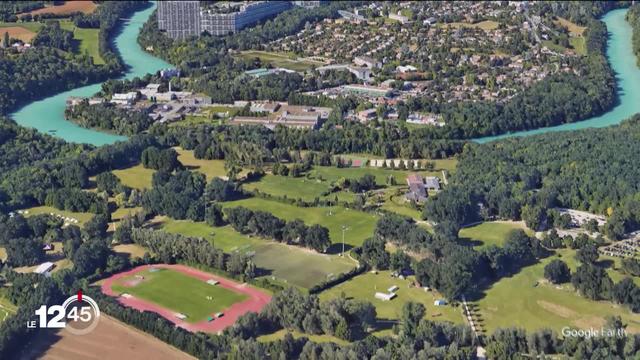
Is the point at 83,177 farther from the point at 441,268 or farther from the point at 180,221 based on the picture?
the point at 441,268

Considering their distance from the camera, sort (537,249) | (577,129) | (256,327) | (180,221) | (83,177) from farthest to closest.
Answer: (577,129), (83,177), (180,221), (537,249), (256,327)

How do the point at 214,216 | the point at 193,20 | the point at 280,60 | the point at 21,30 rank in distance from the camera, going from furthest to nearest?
1. the point at 193,20
2. the point at 21,30
3. the point at 280,60
4. the point at 214,216

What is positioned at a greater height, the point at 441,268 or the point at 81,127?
the point at 441,268

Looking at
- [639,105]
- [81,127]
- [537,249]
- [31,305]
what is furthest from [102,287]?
[639,105]

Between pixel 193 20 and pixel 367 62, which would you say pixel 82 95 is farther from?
pixel 367 62

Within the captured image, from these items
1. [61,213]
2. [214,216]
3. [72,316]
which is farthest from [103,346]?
[61,213]

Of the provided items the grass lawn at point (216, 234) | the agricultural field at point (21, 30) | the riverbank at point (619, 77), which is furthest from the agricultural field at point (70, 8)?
the grass lawn at point (216, 234)

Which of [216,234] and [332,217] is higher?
[332,217]

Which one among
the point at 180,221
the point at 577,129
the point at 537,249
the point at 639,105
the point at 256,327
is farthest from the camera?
the point at 639,105
